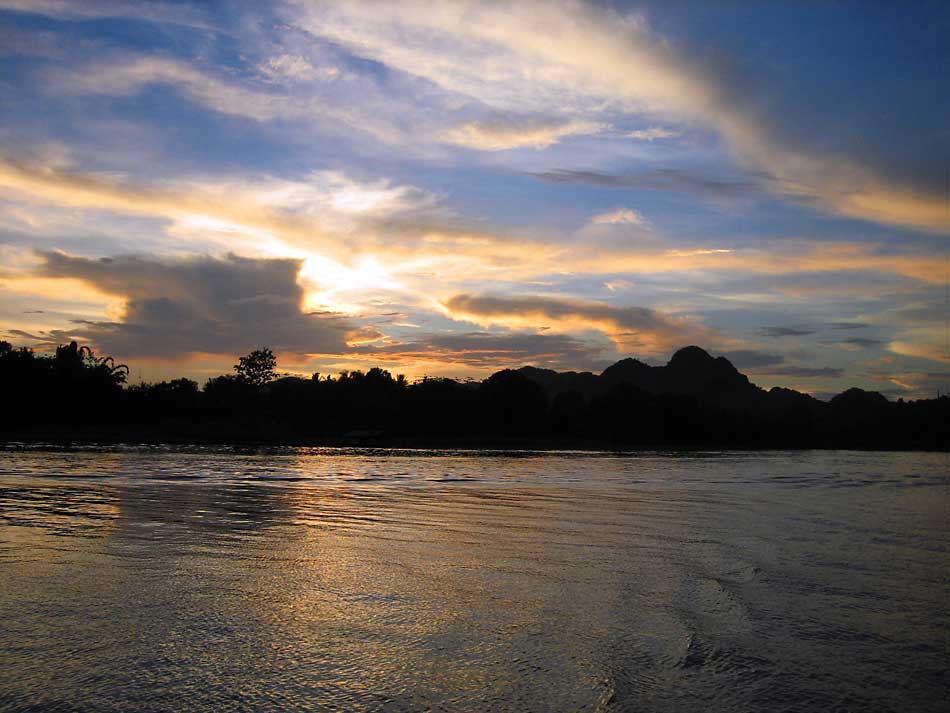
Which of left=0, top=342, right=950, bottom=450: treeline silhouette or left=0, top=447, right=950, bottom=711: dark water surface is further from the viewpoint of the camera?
left=0, top=342, right=950, bottom=450: treeline silhouette

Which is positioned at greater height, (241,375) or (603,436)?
(241,375)

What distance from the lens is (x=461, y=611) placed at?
8250 mm

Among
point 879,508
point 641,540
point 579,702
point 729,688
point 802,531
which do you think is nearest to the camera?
point 579,702

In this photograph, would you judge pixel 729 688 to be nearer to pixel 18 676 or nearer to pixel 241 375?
pixel 18 676

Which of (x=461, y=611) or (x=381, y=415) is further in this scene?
(x=381, y=415)

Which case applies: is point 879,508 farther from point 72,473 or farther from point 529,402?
point 529,402

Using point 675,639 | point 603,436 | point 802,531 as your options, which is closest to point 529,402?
point 603,436

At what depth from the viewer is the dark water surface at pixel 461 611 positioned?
5840 mm

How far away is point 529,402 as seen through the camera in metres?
125

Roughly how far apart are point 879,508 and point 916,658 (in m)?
17.5

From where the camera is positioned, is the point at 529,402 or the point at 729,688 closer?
the point at 729,688

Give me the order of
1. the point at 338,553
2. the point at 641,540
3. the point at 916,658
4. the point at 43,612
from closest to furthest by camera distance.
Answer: the point at 916,658, the point at 43,612, the point at 338,553, the point at 641,540

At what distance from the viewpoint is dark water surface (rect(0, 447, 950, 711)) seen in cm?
584

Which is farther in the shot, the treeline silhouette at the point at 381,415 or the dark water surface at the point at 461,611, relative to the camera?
the treeline silhouette at the point at 381,415
